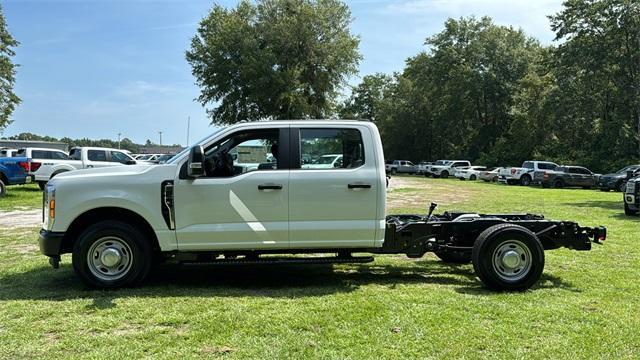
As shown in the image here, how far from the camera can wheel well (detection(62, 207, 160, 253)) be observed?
6.46 m

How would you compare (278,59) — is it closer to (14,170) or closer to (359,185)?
(14,170)

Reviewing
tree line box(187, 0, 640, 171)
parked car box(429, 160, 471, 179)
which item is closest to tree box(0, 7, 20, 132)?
tree line box(187, 0, 640, 171)

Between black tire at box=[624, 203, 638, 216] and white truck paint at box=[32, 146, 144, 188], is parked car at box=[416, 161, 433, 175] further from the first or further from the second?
black tire at box=[624, 203, 638, 216]

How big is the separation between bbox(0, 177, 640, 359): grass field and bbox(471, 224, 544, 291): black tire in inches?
6.8

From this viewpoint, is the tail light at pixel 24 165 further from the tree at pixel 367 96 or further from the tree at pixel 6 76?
the tree at pixel 367 96

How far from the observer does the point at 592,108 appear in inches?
1768

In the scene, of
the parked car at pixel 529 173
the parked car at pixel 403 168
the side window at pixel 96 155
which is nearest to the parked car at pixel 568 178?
the parked car at pixel 529 173

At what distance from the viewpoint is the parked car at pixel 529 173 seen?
3716cm

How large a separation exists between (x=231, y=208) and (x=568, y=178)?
34.4 metres

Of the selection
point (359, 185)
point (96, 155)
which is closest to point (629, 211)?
point (359, 185)

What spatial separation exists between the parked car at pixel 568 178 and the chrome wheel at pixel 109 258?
34112 millimetres

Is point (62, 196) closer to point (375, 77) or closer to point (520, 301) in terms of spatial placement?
point (520, 301)

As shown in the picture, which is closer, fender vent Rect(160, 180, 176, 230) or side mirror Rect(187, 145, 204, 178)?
side mirror Rect(187, 145, 204, 178)

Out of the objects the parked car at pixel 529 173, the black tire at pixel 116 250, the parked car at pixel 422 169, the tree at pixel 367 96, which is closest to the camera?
the black tire at pixel 116 250
